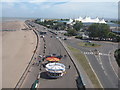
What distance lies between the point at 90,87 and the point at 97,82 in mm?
2004

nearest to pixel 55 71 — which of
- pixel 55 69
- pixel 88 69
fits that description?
pixel 55 69

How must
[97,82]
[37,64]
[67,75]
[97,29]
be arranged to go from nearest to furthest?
[97,82], [67,75], [37,64], [97,29]

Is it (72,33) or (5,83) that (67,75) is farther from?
(72,33)

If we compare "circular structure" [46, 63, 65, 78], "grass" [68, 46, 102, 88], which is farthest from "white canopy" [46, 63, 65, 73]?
"grass" [68, 46, 102, 88]

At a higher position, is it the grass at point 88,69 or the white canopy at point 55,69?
the white canopy at point 55,69

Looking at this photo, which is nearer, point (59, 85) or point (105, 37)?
point (59, 85)

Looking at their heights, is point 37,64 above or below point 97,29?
below

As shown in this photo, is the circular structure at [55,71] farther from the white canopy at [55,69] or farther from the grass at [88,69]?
the grass at [88,69]

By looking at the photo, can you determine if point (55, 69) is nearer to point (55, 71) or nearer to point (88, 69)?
point (55, 71)

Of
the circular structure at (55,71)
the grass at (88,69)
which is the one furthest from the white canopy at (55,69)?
the grass at (88,69)

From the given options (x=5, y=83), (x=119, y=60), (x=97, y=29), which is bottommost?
(x=5, y=83)

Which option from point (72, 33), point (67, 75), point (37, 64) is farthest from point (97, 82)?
point (72, 33)

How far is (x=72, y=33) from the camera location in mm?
67688

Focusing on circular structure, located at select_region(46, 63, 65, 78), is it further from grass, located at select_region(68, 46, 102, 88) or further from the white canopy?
grass, located at select_region(68, 46, 102, 88)
